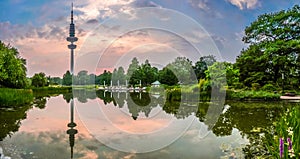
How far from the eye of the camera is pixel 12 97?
11867mm

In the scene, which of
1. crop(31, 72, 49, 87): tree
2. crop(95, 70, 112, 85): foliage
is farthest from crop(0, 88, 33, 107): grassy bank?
crop(95, 70, 112, 85): foliage

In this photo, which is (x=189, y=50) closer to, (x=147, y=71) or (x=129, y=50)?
(x=129, y=50)

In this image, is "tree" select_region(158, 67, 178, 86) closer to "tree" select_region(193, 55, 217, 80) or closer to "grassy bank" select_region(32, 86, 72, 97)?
"tree" select_region(193, 55, 217, 80)

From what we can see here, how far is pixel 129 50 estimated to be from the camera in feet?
30.7

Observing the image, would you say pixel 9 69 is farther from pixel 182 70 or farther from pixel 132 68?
pixel 132 68

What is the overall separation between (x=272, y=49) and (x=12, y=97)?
14745 mm

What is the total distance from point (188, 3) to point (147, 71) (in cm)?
1714

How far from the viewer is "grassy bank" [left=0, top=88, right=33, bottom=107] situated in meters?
11.5

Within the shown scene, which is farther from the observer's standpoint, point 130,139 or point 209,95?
point 209,95

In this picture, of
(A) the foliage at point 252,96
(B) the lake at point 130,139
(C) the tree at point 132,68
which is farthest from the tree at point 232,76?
(B) the lake at point 130,139

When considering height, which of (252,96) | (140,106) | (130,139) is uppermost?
(252,96)

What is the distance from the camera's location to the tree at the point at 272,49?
724 inches

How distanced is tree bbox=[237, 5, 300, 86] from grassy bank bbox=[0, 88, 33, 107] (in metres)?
13.8

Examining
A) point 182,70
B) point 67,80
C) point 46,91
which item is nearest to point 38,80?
point 46,91
